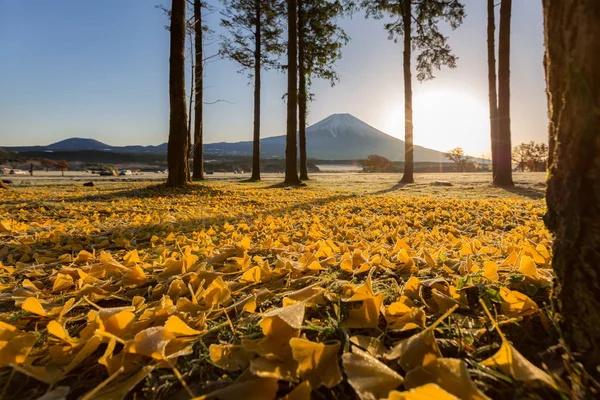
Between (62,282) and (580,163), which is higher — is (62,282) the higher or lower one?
the lower one

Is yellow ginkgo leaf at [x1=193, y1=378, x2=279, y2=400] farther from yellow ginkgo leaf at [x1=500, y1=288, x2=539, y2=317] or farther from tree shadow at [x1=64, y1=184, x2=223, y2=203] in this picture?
tree shadow at [x1=64, y1=184, x2=223, y2=203]

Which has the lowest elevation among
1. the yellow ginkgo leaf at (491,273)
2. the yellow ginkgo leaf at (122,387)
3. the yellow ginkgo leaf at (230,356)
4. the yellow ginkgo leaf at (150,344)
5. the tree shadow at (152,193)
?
the yellow ginkgo leaf at (122,387)

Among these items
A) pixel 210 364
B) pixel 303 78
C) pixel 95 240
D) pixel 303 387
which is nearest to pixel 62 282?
pixel 210 364

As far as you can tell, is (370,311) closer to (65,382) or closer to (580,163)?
(580,163)

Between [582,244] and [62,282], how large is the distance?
1474mm

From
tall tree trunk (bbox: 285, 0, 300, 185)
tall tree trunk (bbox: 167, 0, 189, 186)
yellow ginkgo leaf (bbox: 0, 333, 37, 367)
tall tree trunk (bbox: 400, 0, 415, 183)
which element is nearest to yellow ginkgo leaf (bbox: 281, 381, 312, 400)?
yellow ginkgo leaf (bbox: 0, 333, 37, 367)

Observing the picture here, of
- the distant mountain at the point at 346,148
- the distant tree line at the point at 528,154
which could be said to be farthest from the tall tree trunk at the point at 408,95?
the distant mountain at the point at 346,148

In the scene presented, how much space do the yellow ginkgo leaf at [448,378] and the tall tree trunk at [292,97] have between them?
9750mm

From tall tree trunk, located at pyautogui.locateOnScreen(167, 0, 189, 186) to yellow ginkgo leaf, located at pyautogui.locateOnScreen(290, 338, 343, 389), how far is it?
664 cm

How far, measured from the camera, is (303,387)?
511 millimetres

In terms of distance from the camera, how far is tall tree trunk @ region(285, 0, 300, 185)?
1027cm

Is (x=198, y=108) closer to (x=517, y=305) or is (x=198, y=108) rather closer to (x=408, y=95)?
(x=408, y=95)

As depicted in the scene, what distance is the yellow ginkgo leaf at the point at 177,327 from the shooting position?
68cm

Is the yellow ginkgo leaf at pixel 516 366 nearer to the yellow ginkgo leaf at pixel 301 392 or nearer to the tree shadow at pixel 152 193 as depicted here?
the yellow ginkgo leaf at pixel 301 392
